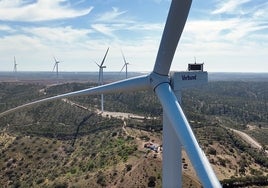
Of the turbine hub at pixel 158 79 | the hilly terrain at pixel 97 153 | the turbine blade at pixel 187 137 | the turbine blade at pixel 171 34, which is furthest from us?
the hilly terrain at pixel 97 153

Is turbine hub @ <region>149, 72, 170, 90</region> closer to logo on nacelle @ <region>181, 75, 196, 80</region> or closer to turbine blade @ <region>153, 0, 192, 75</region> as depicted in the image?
turbine blade @ <region>153, 0, 192, 75</region>

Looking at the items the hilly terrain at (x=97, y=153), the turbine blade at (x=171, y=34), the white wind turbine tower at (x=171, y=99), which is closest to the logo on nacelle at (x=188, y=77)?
the white wind turbine tower at (x=171, y=99)

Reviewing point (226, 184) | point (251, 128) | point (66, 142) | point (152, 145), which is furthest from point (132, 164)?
point (251, 128)

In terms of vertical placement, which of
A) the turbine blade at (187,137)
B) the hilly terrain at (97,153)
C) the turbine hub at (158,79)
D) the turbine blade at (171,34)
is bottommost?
the hilly terrain at (97,153)

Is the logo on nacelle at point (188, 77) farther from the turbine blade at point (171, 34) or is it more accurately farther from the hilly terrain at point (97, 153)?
the hilly terrain at point (97, 153)

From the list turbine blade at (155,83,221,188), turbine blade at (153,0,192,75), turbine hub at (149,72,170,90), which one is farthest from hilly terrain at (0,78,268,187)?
turbine blade at (153,0,192,75)

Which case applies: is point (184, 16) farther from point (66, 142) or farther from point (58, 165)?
point (66, 142)

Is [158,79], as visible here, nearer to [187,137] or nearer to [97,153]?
[187,137]
